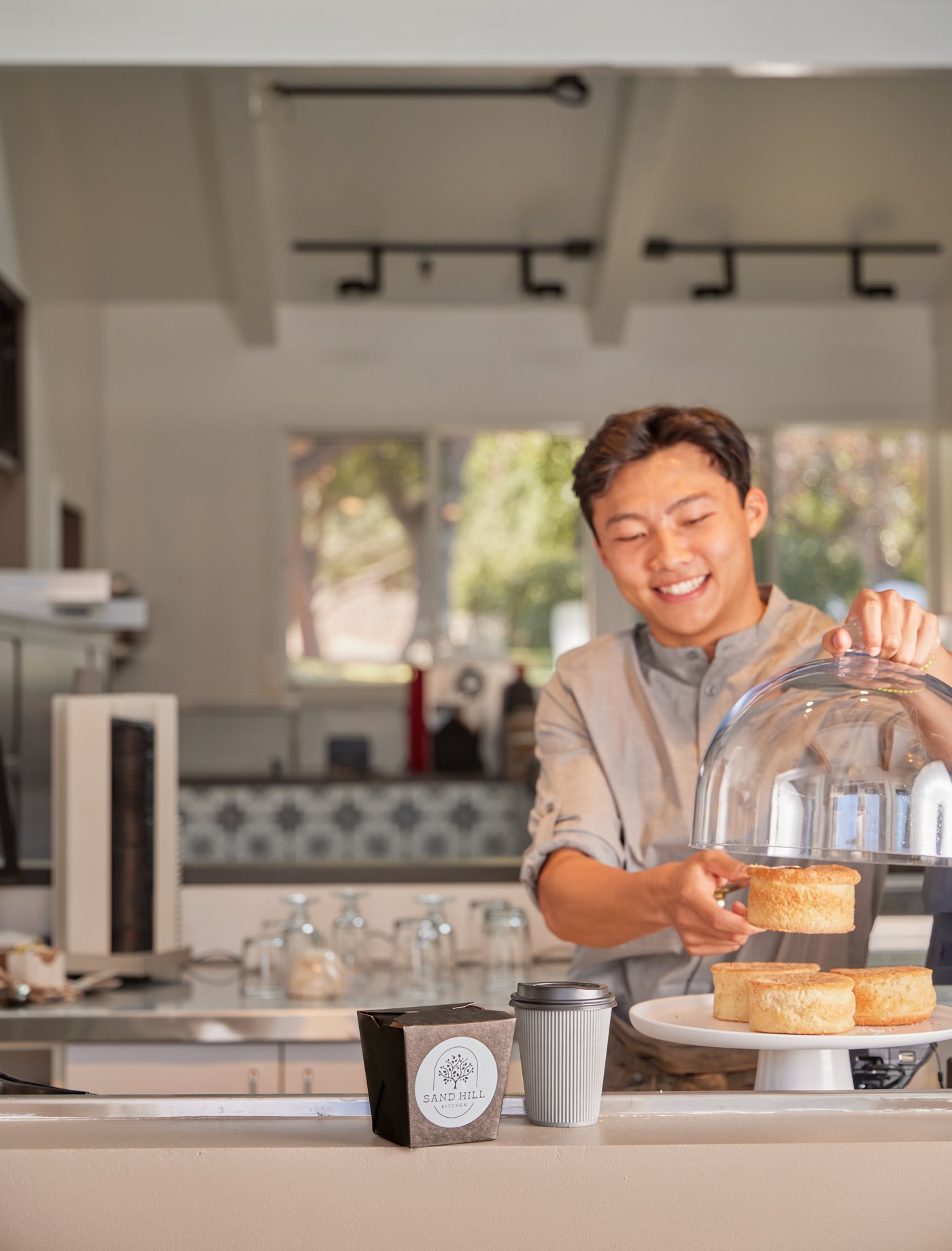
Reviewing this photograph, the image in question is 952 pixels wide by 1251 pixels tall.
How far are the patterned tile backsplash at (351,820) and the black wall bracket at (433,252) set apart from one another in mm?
3258

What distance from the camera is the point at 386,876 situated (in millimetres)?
2707

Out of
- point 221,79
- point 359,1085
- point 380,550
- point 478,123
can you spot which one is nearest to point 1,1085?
point 359,1085

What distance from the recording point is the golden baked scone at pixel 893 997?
1205 mm

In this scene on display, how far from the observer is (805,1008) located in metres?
1.17

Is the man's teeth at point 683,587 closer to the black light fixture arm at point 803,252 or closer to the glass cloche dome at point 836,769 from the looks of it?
the glass cloche dome at point 836,769

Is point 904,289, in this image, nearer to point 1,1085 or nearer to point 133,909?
point 133,909

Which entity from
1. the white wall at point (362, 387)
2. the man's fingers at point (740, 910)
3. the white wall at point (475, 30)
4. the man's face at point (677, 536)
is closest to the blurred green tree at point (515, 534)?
the white wall at point (362, 387)

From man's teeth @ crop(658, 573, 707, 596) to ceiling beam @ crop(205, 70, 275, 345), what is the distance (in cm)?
482

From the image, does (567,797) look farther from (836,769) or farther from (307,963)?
(307,963)

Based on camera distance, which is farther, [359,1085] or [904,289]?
[904,289]

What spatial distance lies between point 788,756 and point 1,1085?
74cm

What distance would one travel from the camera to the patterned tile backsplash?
15.1 feet

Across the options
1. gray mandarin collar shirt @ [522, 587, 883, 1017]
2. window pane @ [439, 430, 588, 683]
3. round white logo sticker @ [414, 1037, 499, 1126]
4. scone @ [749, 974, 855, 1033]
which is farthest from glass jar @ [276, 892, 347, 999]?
window pane @ [439, 430, 588, 683]

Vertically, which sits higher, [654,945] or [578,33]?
[578,33]
